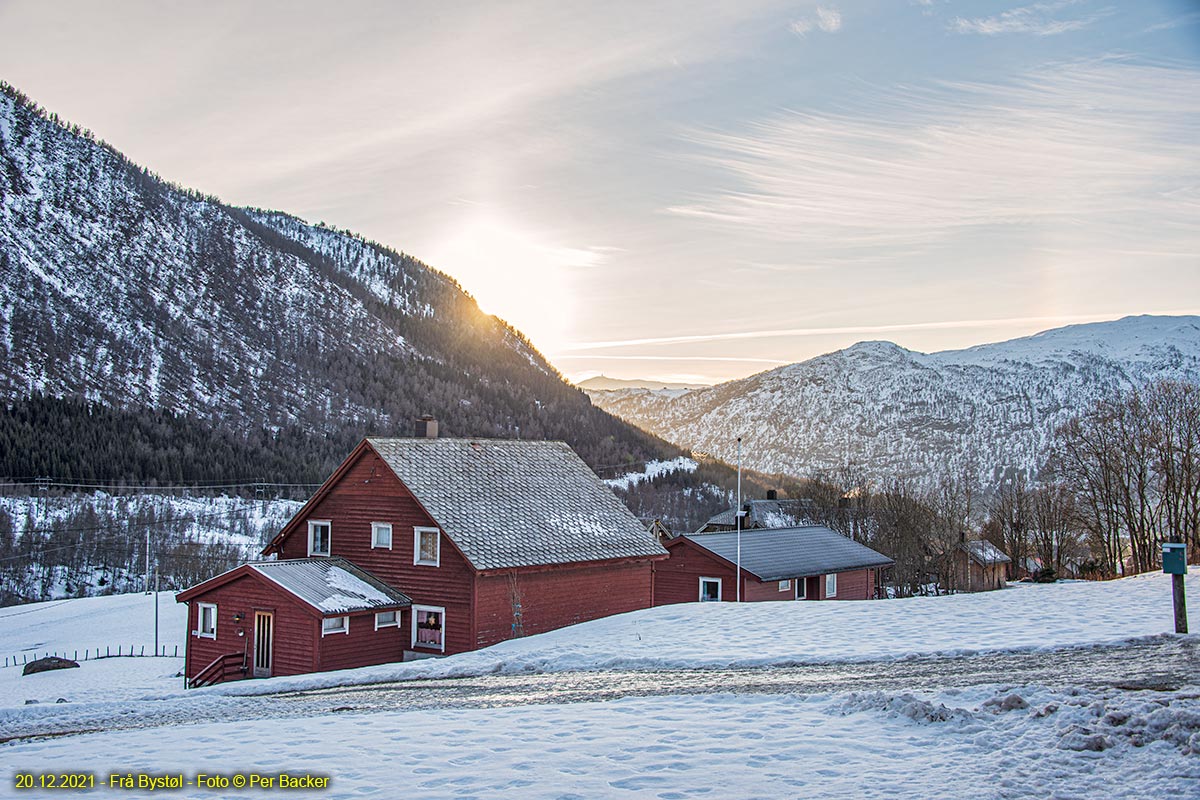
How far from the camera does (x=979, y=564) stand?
77.1m

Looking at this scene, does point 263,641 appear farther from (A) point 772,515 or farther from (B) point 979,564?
(A) point 772,515

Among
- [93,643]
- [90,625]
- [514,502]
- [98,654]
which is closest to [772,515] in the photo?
[90,625]

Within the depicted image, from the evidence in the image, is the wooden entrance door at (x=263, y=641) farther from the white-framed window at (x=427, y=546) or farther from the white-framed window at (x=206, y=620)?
the white-framed window at (x=427, y=546)

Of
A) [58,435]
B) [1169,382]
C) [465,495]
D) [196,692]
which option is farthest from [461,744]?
[58,435]

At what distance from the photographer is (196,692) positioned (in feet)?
73.8

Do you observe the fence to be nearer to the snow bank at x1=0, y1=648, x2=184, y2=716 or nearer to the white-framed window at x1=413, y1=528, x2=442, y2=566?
the snow bank at x1=0, y1=648, x2=184, y2=716

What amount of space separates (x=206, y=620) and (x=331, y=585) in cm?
534

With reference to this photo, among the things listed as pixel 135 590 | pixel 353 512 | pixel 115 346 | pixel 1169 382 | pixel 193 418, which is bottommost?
pixel 135 590

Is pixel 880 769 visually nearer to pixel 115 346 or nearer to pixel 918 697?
pixel 918 697

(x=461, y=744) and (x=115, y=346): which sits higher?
(x=115, y=346)

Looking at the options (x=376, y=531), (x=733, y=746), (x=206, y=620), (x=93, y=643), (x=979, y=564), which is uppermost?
(x=376, y=531)

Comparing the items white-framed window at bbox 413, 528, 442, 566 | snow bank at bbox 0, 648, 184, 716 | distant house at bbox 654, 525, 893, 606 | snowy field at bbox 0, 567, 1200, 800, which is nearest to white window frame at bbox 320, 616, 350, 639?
white-framed window at bbox 413, 528, 442, 566

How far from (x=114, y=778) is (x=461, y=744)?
3.82 m

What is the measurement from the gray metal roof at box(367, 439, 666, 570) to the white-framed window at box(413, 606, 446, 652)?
2.48 meters
